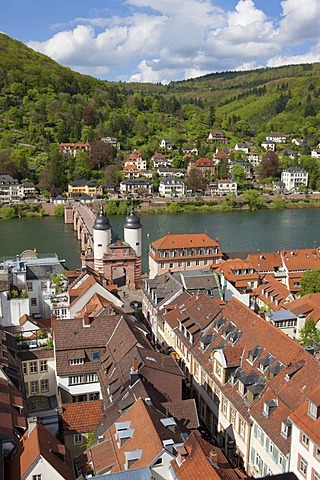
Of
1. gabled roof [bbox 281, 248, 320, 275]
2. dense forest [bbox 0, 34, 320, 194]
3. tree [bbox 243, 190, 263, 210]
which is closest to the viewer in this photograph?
gabled roof [bbox 281, 248, 320, 275]

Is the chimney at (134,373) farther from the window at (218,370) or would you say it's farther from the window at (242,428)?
the window at (242,428)

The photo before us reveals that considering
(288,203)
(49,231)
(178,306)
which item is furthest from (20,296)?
(288,203)

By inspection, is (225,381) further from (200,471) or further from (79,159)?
(79,159)

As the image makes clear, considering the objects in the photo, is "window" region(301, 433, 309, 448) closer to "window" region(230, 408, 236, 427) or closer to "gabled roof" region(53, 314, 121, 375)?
"window" region(230, 408, 236, 427)

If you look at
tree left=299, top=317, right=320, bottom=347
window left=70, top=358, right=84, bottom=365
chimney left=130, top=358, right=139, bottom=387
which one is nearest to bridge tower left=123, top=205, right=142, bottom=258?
tree left=299, top=317, right=320, bottom=347

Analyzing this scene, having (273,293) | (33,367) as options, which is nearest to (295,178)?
(273,293)

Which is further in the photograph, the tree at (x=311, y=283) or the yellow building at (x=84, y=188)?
the yellow building at (x=84, y=188)

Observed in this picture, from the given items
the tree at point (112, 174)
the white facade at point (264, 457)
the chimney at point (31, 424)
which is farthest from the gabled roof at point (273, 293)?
the tree at point (112, 174)
